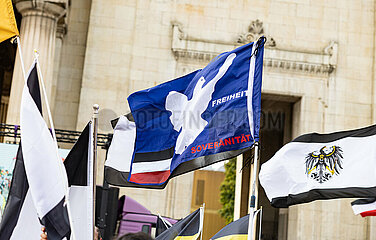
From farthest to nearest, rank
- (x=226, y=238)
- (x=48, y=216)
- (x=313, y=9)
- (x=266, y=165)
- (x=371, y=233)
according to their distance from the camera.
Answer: (x=313, y=9), (x=371, y=233), (x=266, y=165), (x=226, y=238), (x=48, y=216)

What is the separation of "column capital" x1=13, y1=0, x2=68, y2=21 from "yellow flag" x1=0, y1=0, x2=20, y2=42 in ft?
31.5

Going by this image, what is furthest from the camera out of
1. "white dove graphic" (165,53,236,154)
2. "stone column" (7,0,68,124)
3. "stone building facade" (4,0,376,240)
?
"stone building facade" (4,0,376,240)

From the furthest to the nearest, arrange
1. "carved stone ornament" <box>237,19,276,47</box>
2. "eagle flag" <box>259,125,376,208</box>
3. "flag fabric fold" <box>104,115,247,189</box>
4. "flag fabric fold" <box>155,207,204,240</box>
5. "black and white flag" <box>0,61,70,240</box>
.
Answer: "carved stone ornament" <box>237,19,276,47</box>
"flag fabric fold" <box>104,115,247,189</box>
"flag fabric fold" <box>155,207,204,240</box>
"eagle flag" <box>259,125,376,208</box>
"black and white flag" <box>0,61,70,240</box>

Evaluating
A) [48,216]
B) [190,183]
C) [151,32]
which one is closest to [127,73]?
[151,32]

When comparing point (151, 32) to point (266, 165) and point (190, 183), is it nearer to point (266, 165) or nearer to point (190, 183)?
point (190, 183)

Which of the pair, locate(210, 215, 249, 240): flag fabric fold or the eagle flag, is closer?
locate(210, 215, 249, 240): flag fabric fold

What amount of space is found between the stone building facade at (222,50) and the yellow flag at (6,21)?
10.6 m

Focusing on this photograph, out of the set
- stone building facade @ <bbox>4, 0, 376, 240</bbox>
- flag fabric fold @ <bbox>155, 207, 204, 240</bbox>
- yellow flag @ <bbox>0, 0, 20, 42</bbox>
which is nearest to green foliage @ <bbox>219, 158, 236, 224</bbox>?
stone building facade @ <bbox>4, 0, 376, 240</bbox>

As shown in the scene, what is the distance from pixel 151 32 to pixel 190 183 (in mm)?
5171

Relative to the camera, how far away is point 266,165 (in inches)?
356

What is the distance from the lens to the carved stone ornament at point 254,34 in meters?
19.9

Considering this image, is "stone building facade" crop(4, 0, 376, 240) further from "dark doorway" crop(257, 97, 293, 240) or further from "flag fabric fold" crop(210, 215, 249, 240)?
"flag fabric fold" crop(210, 215, 249, 240)

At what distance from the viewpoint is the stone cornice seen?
19.7m

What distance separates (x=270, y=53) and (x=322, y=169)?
11.4 metres
